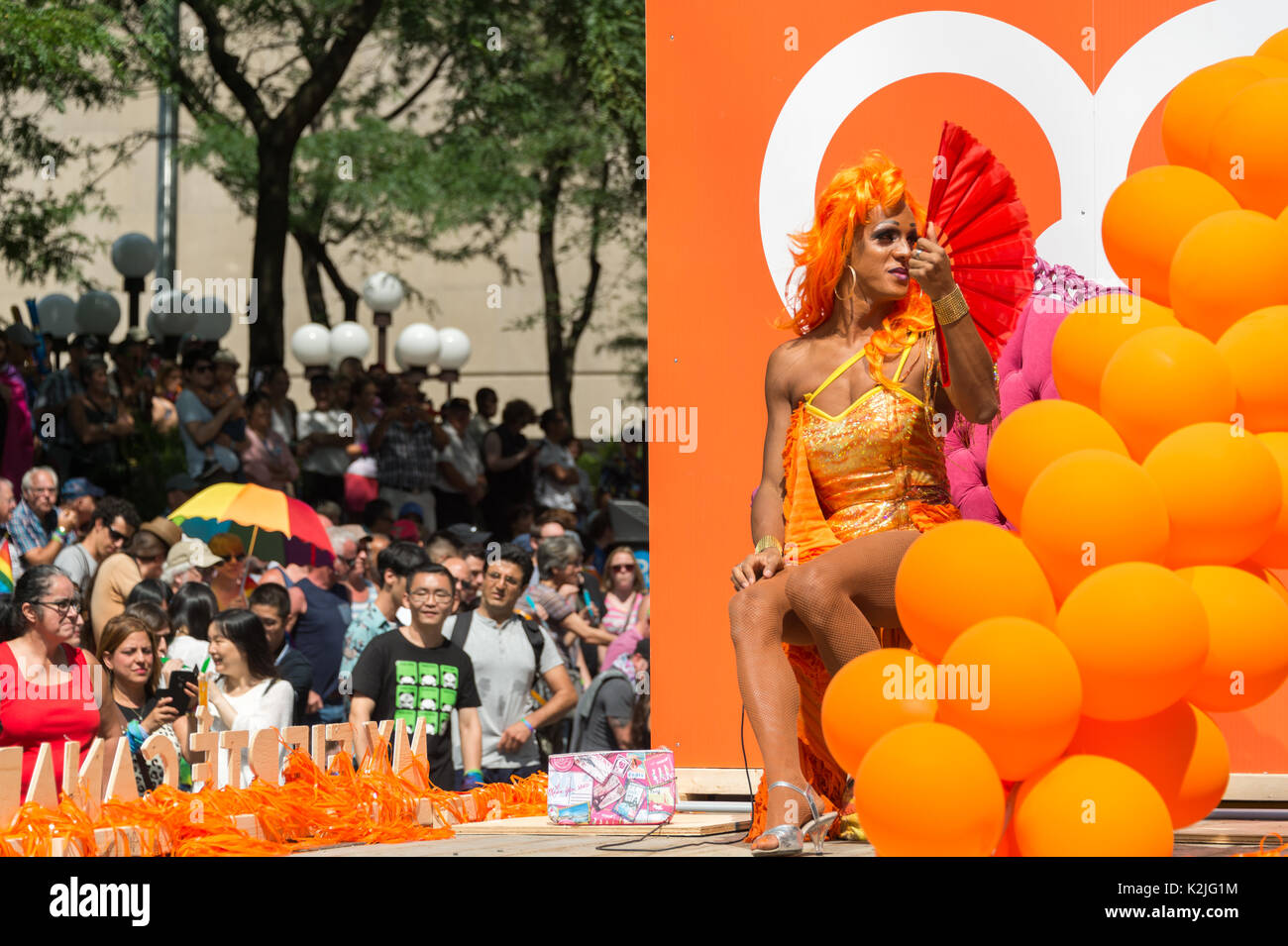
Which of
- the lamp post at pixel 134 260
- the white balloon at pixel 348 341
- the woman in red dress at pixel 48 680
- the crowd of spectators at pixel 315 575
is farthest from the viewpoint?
the white balloon at pixel 348 341

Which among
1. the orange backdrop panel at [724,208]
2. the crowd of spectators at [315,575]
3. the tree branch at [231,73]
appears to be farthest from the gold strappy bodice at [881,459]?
the tree branch at [231,73]

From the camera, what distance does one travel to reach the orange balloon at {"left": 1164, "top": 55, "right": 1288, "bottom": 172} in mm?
4020

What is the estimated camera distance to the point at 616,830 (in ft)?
16.2

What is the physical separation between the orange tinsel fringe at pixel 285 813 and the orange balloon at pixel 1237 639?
7.93 ft

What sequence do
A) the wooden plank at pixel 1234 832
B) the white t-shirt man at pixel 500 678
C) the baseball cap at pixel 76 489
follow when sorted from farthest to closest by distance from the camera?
the baseball cap at pixel 76 489 < the white t-shirt man at pixel 500 678 < the wooden plank at pixel 1234 832

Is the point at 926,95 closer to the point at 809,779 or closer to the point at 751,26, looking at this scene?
the point at 751,26

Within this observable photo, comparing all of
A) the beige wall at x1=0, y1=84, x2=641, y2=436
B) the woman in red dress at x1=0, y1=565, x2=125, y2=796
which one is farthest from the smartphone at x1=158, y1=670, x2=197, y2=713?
the beige wall at x1=0, y1=84, x2=641, y2=436

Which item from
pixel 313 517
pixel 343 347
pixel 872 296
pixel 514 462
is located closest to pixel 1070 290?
pixel 872 296

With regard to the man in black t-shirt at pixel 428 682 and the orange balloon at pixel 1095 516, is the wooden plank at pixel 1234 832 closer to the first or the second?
the orange balloon at pixel 1095 516

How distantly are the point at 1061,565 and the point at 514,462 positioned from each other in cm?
960

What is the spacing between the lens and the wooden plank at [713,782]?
18.6 feet

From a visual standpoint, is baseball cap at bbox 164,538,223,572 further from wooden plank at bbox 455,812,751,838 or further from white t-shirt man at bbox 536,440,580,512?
wooden plank at bbox 455,812,751,838

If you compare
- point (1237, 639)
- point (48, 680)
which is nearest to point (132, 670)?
point (48, 680)

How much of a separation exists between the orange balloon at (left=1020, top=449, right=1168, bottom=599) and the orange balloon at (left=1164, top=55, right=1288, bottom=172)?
3.34 ft
